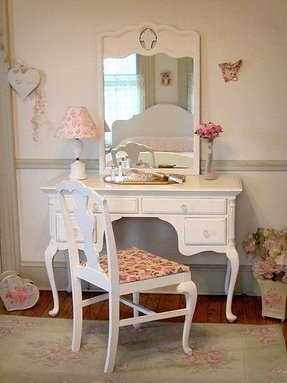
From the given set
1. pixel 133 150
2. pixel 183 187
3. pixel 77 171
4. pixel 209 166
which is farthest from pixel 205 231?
pixel 77 171

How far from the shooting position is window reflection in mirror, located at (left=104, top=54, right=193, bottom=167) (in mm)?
3508

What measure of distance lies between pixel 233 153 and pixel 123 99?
759 mm

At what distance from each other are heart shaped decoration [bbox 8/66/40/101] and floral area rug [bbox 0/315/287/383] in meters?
1.42

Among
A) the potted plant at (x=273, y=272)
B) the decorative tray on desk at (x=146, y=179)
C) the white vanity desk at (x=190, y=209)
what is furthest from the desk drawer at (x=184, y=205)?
the potted plant at (x=273, y=272)

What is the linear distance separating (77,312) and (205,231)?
83 centimetres

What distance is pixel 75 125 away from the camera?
3.32 metres

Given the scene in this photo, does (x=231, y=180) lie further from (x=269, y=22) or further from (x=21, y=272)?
(x=21, y=272)

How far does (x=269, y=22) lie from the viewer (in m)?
3.42

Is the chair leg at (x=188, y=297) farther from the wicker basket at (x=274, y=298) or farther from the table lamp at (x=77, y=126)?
the table lamp at (x=77, y=126)

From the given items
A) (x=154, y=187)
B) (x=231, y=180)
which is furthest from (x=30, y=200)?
(x=231, y=180)

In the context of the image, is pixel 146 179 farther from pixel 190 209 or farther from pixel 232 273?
pixel 232 273

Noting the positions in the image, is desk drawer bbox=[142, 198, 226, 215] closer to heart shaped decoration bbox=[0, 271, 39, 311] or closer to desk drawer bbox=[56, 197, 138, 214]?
desk drawer bbox=[56, 197, 138, 214]

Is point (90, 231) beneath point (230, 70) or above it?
beneath

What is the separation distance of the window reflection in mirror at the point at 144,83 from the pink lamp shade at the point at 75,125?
0.27m
